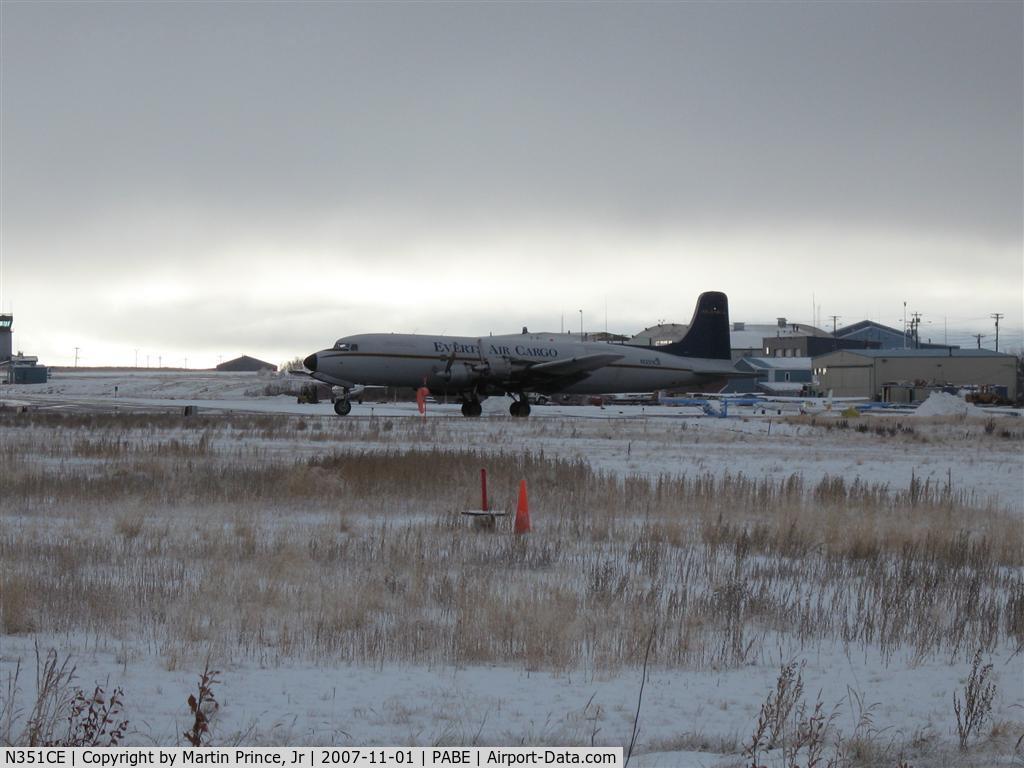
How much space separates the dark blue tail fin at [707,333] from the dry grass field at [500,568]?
Answer: 3331cm

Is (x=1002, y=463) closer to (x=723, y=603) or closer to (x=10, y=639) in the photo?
(x=723, y=603)

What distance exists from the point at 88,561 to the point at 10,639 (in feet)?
10.4

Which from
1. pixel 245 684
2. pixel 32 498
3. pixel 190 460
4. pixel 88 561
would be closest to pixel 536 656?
pixel 245 684

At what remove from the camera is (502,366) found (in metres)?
46.8

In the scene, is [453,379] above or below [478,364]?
below

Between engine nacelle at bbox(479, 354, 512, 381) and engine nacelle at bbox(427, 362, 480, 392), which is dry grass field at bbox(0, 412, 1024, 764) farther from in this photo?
engine nacelle at bbox(479, 354, 512, 381)

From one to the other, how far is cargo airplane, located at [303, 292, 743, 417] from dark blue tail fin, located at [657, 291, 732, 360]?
0.12 m

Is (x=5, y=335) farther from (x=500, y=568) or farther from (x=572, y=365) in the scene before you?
(x=500, y=568)

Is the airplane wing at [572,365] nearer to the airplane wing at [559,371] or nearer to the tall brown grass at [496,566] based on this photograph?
the airplane wing at [559,371]

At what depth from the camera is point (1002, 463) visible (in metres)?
26.8

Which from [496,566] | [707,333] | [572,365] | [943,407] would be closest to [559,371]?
[572,365]

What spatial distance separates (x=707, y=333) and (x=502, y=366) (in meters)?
14.2

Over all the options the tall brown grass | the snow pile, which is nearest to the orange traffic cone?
the tall brown grass

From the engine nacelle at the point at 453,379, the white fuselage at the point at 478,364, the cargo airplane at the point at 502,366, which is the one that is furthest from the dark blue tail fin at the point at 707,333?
the engine nacelle at the point at 453,379
